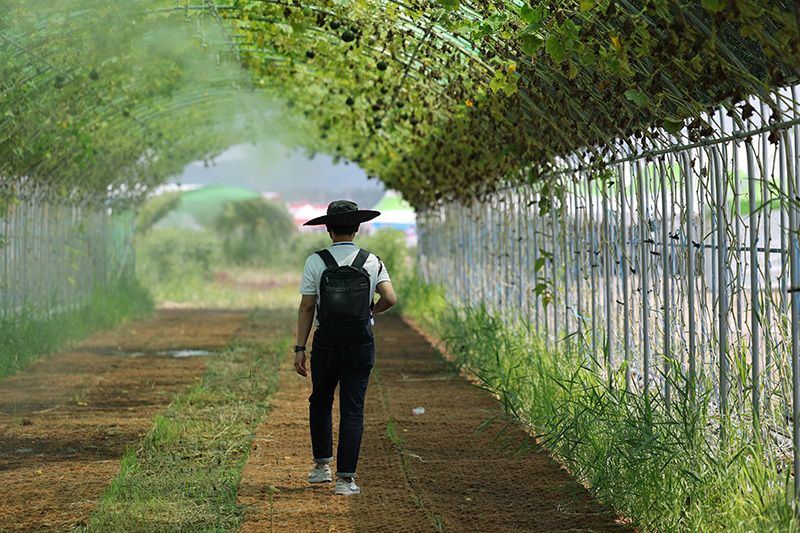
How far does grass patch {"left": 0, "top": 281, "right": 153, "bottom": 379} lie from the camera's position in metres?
10.1

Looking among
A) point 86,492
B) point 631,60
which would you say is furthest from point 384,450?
point 631,60

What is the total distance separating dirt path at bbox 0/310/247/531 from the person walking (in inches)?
54.4

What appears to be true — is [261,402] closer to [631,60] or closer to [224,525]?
[224,525]

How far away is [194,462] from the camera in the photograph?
595cm

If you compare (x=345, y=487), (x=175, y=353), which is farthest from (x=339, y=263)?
(x=175, y=353)

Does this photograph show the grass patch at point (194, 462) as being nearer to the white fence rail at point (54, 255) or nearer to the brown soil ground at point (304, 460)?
the brown soil ground at point (304, 460)

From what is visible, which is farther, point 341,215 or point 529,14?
point 341,215

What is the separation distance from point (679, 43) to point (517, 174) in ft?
15.4

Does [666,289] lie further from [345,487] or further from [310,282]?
[345,487]

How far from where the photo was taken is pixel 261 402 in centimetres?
802

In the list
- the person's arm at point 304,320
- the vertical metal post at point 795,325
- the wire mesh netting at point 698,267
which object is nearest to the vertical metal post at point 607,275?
the wire mesh netting at point 698,267

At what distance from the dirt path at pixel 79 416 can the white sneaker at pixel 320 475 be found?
3.93ft

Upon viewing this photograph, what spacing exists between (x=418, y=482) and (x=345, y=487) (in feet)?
1.73

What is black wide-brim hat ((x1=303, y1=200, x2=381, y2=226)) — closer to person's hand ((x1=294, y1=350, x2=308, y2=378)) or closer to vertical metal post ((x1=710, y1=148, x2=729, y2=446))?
person's hand ((x1=294, y1=350, x2=308, y2=378))
